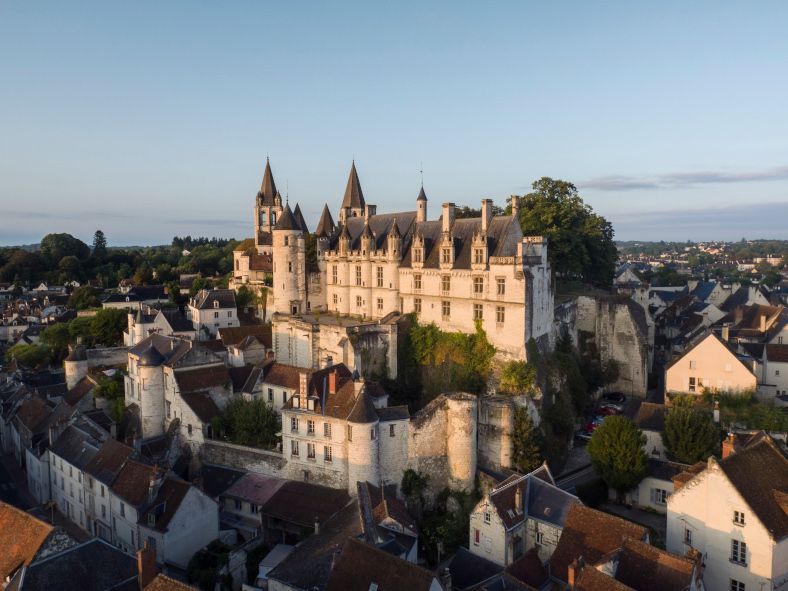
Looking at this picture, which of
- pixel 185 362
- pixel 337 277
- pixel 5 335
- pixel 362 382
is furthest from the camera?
pixel 5 335

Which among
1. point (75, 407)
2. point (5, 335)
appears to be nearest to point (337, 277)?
point (75, 407)

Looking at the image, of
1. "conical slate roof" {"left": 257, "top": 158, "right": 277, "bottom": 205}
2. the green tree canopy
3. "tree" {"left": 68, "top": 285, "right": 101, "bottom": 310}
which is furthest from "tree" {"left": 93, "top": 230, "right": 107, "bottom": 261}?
"conical slate roof" {"left": 257, "top": 158, "right": 277, "bottom": 205}

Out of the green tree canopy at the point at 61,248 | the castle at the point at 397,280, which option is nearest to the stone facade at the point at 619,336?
the castle at the point at 397,280

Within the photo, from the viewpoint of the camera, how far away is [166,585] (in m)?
20.9

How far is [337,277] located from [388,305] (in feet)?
21.9

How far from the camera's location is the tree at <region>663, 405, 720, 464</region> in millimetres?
34812

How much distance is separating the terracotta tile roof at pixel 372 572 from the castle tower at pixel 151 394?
21208mm

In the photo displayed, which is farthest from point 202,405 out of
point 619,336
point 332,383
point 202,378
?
point 619,336

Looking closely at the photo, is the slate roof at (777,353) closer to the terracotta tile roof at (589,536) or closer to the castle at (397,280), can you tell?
the castle at (397,280)

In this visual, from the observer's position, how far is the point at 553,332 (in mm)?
44625

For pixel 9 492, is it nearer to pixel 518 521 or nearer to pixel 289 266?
pixel 289 266

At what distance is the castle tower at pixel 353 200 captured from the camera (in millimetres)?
55300

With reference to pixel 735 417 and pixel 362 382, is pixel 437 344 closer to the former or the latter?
pixel 362 382

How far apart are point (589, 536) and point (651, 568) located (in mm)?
3690
